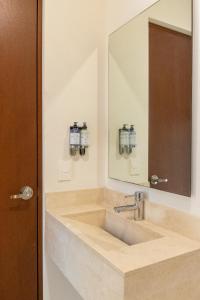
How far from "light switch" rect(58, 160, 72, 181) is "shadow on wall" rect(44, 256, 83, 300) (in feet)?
1.72

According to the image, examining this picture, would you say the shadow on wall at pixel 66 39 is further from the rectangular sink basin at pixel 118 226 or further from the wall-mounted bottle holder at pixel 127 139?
the rectangular sink basin at pixel 118 226

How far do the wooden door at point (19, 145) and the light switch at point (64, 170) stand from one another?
0.14 metres

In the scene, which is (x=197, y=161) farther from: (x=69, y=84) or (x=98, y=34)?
(x=98, y=34)

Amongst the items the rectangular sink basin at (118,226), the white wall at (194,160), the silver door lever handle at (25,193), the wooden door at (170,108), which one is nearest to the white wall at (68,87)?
→ the silver door lever handle at (25,193)

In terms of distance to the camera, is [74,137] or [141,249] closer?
[141,249]

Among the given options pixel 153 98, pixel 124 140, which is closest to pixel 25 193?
pixel 124 140

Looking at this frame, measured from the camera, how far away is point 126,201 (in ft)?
5.36

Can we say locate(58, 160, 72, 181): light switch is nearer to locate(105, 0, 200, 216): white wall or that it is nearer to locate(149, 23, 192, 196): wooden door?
locate(105, 0, 200, 216): white wall

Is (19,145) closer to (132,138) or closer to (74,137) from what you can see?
(74,137)

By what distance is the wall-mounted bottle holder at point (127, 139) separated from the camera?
168 cm

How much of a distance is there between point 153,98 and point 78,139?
56 cm

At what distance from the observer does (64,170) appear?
1709 mm

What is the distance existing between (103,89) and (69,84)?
0.90 feet

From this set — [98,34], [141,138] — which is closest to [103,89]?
[98,34]
